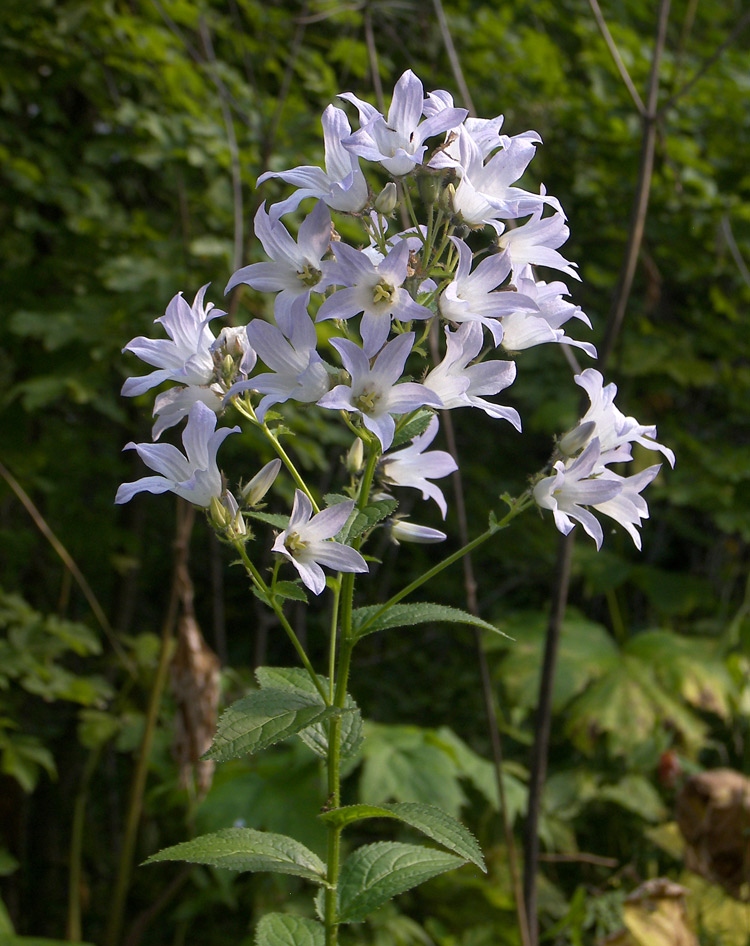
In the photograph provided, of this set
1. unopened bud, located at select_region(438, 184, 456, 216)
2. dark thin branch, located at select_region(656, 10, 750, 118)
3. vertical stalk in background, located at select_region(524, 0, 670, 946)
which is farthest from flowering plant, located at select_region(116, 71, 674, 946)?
dark thin branch, located at select_region(656, 10, 750, 118)

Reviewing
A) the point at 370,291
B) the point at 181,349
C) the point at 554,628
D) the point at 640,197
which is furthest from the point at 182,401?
the point at 640,197

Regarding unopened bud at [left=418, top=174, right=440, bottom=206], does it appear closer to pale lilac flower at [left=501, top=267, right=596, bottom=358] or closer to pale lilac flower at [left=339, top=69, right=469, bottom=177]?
pale lilac flower at [left=339, top=69, right=469, bottom=177]

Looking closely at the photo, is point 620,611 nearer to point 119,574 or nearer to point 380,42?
point 119,574

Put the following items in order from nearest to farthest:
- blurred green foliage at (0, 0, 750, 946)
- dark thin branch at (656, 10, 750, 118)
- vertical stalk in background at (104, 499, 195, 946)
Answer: dark thin branch at (656, 10, 750, 118) → vertical stalk in background at (104, 499, 195, 946) → blurred green foliage at (0, 0, 750, 946)

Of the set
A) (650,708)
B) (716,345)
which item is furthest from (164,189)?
(650,708)

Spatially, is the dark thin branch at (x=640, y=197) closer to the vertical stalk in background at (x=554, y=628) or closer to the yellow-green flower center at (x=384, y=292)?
the vertical stalk in background at (x=554, y=628)
